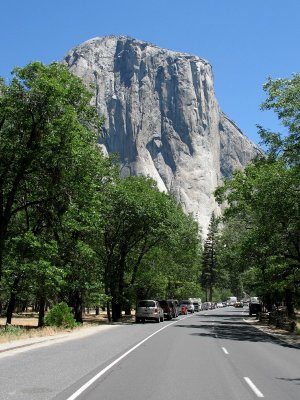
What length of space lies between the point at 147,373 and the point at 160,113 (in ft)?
570

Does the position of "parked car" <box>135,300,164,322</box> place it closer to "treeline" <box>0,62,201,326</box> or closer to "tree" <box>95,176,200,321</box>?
"tree" <box>95,176,200,321</box>

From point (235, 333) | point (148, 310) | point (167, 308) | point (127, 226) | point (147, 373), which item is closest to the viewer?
point (147, 373)

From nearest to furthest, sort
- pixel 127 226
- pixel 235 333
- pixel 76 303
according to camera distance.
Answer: pixel 235 333 → pixel 76 303 → pixel 127 226

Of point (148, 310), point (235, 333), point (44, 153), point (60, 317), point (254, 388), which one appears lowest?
point (254, 388)

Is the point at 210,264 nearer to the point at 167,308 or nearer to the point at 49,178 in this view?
the point at 167,308

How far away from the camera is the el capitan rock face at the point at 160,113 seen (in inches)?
6619

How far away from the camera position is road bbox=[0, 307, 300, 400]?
28.2ft

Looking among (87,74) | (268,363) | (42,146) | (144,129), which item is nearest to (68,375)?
(268,363)

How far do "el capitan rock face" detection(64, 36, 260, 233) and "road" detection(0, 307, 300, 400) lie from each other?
14380cm

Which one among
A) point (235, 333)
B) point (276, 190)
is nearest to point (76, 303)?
point (235, 333)

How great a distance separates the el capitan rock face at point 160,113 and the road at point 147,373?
144 m

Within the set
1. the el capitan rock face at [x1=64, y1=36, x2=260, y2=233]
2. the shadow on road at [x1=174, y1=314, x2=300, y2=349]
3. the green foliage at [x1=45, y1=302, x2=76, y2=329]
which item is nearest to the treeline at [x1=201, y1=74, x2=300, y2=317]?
the shadow on road at [x1=174, y1=314, x2=300, y2=349]

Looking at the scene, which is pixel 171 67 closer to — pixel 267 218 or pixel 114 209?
pixel 114 209

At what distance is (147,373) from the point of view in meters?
11.2
